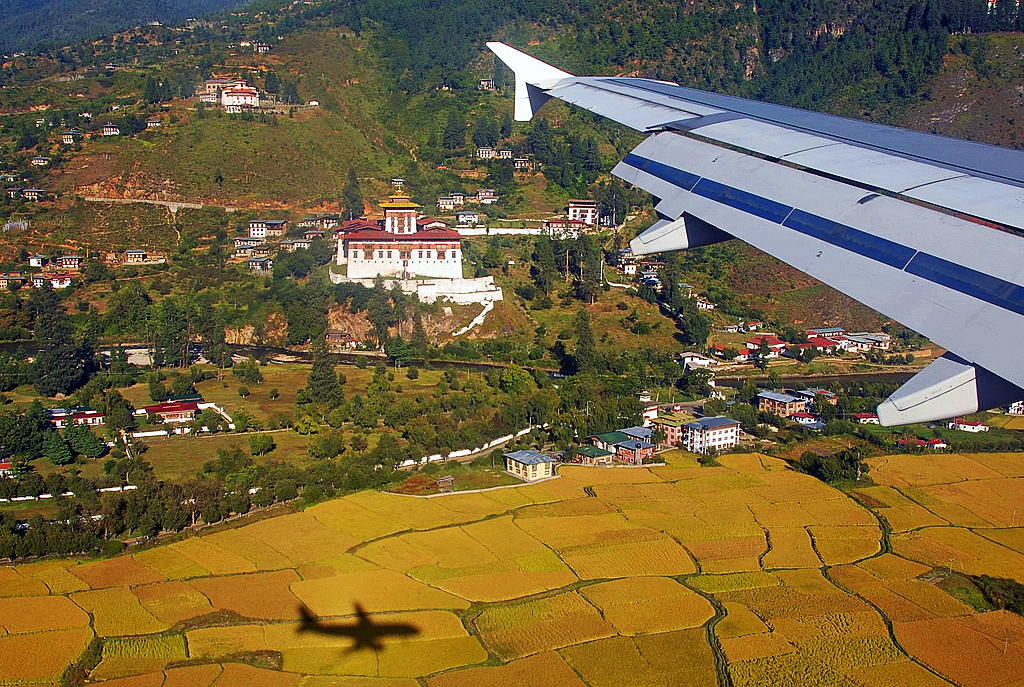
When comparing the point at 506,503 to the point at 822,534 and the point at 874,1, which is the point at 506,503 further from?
the point at 874,1

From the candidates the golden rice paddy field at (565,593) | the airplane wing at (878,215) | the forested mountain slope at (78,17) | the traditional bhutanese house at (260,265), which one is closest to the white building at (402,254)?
the traditional bhutanese house at (260,265)

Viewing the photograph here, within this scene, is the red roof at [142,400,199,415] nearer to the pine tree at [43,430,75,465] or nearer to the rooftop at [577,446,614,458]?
the pine tree at [43,430,75,465]

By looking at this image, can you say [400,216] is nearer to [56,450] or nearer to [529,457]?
[529,457]

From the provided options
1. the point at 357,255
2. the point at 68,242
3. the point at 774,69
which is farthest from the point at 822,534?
the point at 774,69

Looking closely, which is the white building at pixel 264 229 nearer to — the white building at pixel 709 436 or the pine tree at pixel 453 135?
the pine tree at pixel 453 135

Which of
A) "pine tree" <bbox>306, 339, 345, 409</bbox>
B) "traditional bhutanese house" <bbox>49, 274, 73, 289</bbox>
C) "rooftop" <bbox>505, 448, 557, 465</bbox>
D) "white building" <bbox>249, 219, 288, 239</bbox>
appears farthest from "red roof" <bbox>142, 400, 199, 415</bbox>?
"white building" <bbox>249, 219, 288, 239</bbox>
